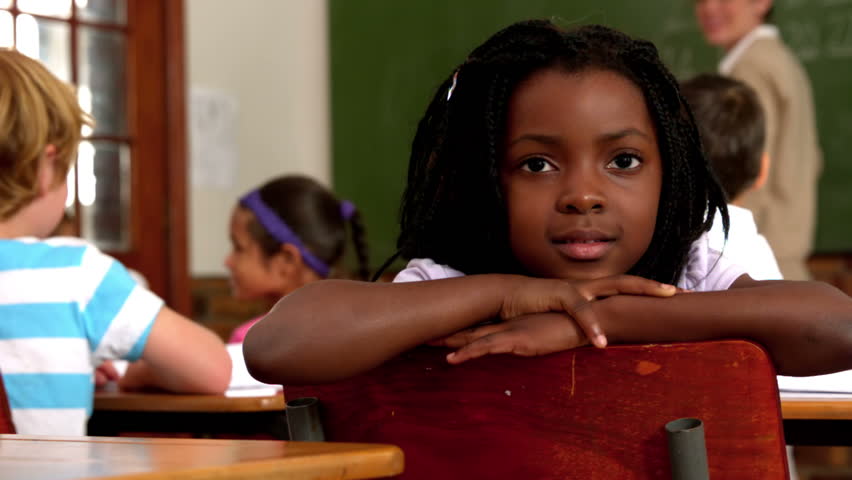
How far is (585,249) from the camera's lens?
115 cm

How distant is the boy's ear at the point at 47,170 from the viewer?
1.94 m

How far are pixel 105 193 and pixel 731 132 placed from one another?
2.89 metres

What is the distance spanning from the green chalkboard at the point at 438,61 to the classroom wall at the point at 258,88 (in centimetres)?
10

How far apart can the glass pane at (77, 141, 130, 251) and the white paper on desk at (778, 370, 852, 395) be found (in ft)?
11.6

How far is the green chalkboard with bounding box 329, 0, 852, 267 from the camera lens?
392 centimetres


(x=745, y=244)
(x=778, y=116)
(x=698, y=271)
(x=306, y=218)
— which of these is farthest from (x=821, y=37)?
(x=698, y=271)

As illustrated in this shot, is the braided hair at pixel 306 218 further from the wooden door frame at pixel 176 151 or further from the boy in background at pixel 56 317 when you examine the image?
the wooden door frame at pixel 176 151

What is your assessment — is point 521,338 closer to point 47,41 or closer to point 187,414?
point 187,414

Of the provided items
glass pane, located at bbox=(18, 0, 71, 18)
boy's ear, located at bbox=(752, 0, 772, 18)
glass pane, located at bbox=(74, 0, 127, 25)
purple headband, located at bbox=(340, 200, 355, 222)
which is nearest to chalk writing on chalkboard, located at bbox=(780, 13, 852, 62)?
boy's ear, located at bbox=(752, 0, 772, 18)

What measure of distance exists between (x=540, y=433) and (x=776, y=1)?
11.1 feet

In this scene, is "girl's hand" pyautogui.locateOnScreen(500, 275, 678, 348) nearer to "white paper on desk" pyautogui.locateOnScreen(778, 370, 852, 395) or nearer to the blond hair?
"white paper on desk" pyautogui.locateOnScreen(778, 370, 852, 395)

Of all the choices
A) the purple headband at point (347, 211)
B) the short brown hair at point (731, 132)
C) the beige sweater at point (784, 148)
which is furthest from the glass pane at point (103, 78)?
the short brown hair at point (731, 132)

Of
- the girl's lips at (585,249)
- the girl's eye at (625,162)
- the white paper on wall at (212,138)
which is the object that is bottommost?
the girl's lips at (585,249)

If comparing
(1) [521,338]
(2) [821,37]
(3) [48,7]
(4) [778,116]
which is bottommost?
(1) [521,338]
